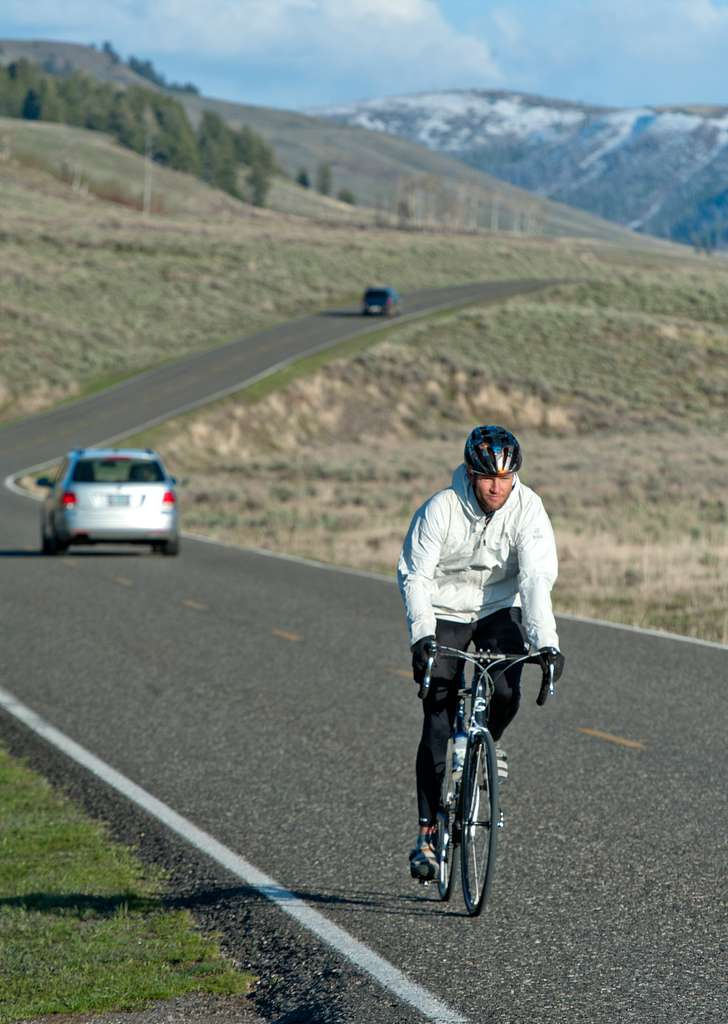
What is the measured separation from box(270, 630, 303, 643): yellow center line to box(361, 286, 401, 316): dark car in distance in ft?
223

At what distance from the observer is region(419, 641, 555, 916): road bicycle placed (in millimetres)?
6141

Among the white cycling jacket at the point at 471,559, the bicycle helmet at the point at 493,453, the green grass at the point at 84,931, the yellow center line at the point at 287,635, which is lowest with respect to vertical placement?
the yellow center line at the point at 287,635

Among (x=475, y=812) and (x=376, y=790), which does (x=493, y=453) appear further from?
(x=376, y=790)

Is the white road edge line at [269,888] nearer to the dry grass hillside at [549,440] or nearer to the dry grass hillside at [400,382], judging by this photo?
the dry grass hillside at [549,440]

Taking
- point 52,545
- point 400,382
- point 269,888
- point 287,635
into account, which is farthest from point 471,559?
point 400,382

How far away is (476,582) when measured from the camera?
257 inches

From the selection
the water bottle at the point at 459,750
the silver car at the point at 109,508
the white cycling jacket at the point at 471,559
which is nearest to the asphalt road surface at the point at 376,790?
the water bottle at the point at 459,750

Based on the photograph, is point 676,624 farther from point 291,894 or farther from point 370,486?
point 370,486

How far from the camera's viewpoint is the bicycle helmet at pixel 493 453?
6137 mm

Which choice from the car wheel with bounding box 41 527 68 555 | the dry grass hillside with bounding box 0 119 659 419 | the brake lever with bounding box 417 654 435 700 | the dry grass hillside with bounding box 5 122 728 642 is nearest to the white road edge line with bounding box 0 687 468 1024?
the brake lever with bounding box 417 654 435 700

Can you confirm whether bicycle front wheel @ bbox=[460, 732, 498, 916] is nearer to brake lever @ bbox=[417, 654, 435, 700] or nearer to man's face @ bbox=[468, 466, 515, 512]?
brake lever @ bbox=[417, 654, 435, 700]

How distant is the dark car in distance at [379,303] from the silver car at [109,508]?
59.7 meters

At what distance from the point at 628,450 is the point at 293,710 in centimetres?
4221

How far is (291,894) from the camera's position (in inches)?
268
